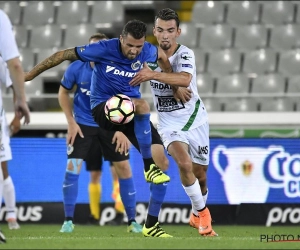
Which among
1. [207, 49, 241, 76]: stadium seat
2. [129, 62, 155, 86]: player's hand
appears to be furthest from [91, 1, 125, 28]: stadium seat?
[129, 62, 155, 86]: player's hand

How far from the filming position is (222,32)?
15953 mm

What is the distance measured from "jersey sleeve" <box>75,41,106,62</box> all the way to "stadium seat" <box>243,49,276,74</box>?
7730 millimetres

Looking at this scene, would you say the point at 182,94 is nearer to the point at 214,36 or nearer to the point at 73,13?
the point at 214,36

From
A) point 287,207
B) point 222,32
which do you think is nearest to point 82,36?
point 222,32

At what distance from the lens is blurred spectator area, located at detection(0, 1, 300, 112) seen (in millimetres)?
14569

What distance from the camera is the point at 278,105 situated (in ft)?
46.0

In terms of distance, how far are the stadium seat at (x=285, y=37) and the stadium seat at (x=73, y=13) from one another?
4082mm

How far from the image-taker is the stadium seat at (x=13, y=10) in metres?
17.2

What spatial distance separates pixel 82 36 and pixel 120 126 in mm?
8520

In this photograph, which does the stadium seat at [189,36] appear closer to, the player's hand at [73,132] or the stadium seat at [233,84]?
the stadium seat at [233,84]

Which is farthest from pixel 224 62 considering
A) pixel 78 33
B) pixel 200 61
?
pixel 78 33

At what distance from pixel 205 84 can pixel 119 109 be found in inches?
295

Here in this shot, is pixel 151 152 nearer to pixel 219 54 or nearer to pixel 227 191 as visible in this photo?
pixel 227 191

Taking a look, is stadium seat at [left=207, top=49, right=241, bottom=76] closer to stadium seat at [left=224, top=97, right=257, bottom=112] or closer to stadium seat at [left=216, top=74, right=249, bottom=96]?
stadium seat at [left=216, top=74, right=249, bottom=96]
